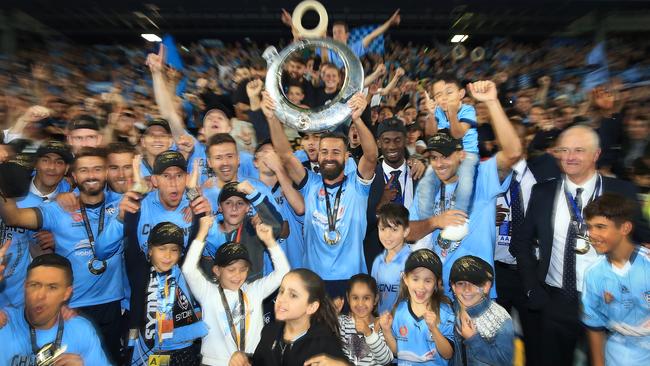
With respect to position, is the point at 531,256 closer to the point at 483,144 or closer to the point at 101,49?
the point at 483,144

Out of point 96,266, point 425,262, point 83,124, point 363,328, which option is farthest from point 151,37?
point 425,262

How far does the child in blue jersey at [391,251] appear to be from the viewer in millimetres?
4062

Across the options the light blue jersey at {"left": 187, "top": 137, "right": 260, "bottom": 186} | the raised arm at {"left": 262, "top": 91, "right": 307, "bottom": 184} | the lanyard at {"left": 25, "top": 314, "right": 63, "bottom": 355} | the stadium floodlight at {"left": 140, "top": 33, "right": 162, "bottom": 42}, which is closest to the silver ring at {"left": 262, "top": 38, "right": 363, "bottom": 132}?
the raised arm at {"left": 262, "top": 91, "right": 307, "bottom": 184}

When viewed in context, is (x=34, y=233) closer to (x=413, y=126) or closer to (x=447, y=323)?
(x=447, y=323)

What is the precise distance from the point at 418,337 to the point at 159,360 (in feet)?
5.60

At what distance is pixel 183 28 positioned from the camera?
12.6 meters

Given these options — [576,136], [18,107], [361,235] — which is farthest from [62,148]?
[576,136]

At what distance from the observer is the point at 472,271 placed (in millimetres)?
3641

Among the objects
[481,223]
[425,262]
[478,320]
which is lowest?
[478,320]

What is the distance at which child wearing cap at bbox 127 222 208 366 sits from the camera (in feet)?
12.4

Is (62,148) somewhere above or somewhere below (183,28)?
below

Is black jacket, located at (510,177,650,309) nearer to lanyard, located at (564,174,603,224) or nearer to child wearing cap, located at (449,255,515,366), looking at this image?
lanyard, located at (564,174,603,224)

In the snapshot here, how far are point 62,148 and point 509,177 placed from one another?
351cm

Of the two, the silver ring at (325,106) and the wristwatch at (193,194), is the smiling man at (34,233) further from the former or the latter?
the silver ring at (325,106)
